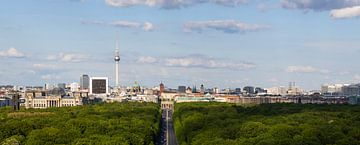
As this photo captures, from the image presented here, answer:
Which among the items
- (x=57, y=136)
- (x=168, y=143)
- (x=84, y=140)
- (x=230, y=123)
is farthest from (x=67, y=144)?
(x=230, y=123)

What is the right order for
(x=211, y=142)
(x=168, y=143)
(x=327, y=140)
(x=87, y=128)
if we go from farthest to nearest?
(x=168, y=143) < (x=87, y=128) < (x=327, y=140) < (x=211, y=142)

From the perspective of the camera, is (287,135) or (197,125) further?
(197,125)

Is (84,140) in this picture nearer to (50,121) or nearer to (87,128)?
(87,128)

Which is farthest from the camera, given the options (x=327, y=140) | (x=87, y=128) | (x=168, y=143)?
(x=168, y=143)

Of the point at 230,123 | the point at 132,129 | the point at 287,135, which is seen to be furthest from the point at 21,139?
A: the point at 230,123

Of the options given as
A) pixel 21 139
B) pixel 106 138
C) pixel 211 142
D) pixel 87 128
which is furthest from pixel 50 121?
pixel 211 142

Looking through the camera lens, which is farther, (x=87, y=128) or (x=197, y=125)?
(x=197, y=125)

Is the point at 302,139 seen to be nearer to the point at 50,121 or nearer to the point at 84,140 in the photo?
the point at 84,140
